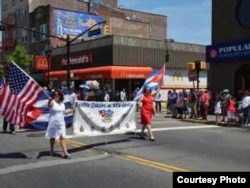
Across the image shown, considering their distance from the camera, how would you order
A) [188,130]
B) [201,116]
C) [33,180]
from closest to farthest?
[33,180], [188,130], [201,116]

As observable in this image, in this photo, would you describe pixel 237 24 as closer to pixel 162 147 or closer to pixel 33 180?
pixel 162 147

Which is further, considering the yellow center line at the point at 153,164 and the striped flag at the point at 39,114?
the striped flag at the point at 39,114

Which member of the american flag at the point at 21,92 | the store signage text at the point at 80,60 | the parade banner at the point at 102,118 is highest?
the store signage text at the point at 80,60

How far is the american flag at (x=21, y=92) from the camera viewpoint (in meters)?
13.4

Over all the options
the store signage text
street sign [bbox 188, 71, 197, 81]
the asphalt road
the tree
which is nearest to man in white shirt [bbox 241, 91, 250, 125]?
the asphalt road

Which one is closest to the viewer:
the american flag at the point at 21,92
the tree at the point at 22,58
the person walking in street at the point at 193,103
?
the american flag at the point at 21,92

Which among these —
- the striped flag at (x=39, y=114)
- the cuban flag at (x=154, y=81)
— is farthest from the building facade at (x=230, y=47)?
the striped flag at (x=39, y=114)

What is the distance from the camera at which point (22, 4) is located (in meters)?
70.7

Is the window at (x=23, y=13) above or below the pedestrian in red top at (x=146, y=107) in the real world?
above

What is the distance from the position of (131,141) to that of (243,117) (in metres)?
8.32

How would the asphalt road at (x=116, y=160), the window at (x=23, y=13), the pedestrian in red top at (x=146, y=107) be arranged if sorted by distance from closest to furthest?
1. the asphalt road at (x=116, y=160)
2. the pedestrian in red top at (x=146, y=107)
3. the window at (x=23, y=13)

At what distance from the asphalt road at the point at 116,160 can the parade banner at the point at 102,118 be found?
0.40 meters

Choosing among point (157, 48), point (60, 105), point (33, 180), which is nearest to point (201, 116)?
point (60, 105)

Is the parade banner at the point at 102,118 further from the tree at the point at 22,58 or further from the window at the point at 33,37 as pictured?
the window at the point at 33,37
